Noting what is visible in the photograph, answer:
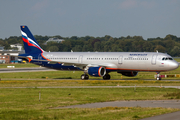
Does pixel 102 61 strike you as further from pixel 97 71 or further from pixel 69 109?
pixel 69 109

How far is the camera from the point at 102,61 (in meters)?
58.4

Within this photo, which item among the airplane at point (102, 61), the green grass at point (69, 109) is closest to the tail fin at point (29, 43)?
the airplane at point (102, 61)

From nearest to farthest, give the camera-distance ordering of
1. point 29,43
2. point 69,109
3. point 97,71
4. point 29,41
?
1. point 69,109
2. point 97,71
3. point 29,43
4. point 29,41

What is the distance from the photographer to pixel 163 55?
180ft

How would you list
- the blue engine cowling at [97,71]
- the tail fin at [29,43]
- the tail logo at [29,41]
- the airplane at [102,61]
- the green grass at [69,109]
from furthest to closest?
the tail logo at [29,41]
the tail fin at [29,43]
the blue engine cowling at [97,71]
the airplane at [102,61]
the green grass at [69,109]

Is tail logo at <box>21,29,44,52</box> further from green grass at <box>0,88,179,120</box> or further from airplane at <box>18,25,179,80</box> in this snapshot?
green grass at <box>0,88,179,120</box>

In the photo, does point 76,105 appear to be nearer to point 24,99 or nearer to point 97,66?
point 24,99

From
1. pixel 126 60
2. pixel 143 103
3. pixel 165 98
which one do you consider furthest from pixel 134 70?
pixel 143 103

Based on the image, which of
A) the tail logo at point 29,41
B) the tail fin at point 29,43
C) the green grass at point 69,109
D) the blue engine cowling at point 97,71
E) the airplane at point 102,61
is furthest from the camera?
the tail logo at point 29,41

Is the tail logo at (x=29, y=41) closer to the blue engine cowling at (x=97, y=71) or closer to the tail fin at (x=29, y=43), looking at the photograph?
the tail fin at (x=29, y=43)

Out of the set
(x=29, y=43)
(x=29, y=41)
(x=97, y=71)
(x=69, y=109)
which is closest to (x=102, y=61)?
(x=97, y=71)

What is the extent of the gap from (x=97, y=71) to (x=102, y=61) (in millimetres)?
3540

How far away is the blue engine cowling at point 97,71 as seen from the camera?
55.4m

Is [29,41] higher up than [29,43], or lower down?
higher up
